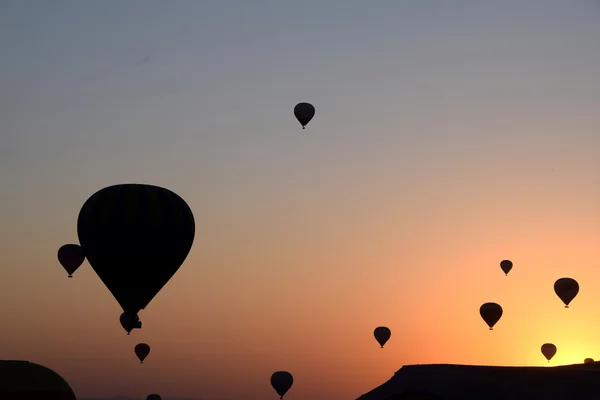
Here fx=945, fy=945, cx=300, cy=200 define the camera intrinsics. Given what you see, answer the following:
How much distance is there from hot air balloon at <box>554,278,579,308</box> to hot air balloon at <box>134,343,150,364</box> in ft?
108

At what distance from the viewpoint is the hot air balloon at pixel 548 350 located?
86812 mm

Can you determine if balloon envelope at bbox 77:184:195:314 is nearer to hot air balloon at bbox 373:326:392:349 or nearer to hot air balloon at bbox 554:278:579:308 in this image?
hot air balloon at bbox 373:326:392:349

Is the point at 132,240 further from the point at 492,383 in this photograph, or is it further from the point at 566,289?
the point at 566,289

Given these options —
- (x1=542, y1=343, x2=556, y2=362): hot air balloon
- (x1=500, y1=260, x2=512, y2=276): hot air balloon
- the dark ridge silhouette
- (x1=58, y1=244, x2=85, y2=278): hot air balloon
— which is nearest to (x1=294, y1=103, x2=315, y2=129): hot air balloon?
(x1=58, y1=244, x2=85, y2=278): hot air balloon

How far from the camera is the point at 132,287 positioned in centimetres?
4331

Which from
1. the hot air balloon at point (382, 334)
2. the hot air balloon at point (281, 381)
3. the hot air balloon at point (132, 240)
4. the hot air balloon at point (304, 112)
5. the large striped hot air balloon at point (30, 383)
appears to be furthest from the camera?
the hot air balloon at point (382, 334)

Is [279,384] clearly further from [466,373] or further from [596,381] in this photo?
[596,381]

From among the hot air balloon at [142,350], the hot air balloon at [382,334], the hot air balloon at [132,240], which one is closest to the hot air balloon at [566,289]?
the hot air balloon at [382,334]

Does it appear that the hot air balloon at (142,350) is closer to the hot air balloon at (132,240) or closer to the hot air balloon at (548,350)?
the hot air balloon at (132,240)

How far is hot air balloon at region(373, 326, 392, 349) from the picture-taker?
3167 inches

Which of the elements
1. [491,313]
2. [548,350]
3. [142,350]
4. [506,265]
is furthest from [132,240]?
[548,350]

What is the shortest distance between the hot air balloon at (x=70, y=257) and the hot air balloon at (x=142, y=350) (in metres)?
12.1

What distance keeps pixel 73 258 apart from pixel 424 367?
113 ft

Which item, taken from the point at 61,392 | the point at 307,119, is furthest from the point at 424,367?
the point at 61,392
